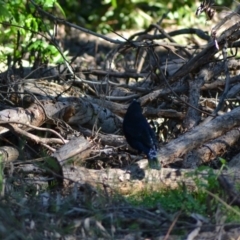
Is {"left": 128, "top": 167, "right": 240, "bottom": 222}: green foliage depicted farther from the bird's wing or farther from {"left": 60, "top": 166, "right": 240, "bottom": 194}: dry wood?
the bird's wing

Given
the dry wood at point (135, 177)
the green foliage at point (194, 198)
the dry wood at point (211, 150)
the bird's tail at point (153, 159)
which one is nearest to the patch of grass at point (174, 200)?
the green foliage at point (194, 198)

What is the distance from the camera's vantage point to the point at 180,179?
20.6ft

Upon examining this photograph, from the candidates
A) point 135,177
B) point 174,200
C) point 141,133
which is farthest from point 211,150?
point 174,200

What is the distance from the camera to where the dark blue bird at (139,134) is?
21.9 ft

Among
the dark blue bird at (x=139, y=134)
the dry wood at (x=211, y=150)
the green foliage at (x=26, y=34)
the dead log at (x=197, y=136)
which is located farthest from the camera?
the green foliage at (x=26, y=34)

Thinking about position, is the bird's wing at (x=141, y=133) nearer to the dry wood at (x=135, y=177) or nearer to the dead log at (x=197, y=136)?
the dead log at (x=197, y=136)

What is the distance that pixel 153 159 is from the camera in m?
6.50

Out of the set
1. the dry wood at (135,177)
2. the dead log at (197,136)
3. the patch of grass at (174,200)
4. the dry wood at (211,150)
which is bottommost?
the dry wood at (211,150)

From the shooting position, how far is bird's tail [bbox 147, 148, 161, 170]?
252 inches

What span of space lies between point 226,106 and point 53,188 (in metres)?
2.86

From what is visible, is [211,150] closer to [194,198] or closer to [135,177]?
[135,177]

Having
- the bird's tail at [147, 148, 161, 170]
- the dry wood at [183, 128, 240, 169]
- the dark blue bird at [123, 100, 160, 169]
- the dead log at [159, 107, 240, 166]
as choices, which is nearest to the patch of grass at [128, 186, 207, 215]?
the bird's tail at [147, 148, 161, 170]

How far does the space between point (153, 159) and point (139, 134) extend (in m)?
0.62

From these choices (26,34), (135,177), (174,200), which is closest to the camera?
(174,200)
